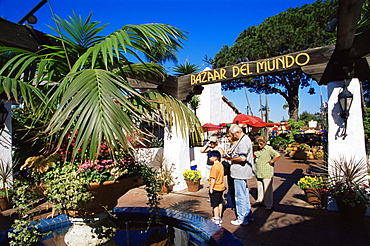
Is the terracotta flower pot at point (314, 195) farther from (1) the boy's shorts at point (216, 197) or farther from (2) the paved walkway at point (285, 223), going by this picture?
(1) the boy's shorts at point (216, 197)

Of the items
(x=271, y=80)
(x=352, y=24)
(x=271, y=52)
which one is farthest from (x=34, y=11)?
(x=271, y=80)

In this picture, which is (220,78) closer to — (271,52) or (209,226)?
(209,226)

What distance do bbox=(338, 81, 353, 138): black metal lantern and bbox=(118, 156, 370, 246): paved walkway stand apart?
5.45 ft

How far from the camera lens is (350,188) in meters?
4.23

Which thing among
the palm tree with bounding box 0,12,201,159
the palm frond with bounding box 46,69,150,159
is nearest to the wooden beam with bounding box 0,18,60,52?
the palm tree with bounding box 0,12,201,159

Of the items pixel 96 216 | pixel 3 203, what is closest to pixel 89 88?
pixel 96 216

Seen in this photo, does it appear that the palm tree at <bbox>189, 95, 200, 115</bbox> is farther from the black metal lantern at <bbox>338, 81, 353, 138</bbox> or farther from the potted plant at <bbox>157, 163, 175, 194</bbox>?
the black metal lantern at <bbox>338, 81, 353, 138</bbox>

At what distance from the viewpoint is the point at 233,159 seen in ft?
12.8

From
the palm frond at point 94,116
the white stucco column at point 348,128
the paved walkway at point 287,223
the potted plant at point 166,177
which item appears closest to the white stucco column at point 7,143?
the paved walkway at point 287,223

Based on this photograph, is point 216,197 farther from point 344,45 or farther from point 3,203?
point 3,203

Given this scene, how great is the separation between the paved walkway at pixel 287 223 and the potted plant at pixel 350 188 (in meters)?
0.21

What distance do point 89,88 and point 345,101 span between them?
14.9 feet

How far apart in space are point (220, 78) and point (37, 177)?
4197 mm

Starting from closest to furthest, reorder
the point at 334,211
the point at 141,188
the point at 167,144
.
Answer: the point at 334,211
the point at 167,144
the point at 141,188
